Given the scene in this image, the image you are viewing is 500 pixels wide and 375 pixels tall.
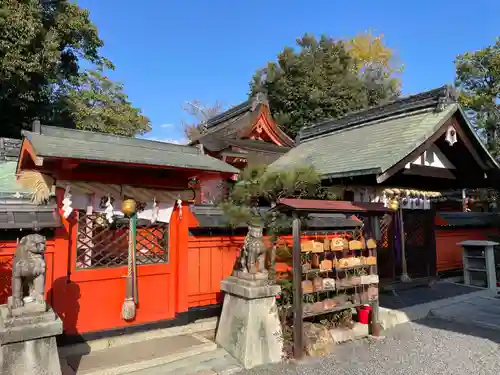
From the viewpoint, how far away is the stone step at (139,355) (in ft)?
18.6

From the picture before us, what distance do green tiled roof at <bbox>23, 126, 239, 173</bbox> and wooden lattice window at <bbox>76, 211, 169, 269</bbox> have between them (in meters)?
1.27

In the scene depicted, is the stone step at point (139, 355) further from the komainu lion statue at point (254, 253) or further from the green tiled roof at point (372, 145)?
the green tiled roof at point (372, 145)

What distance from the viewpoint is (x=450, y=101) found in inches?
358

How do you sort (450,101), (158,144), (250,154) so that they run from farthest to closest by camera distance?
(250,154)
(450,101)
(158,144)

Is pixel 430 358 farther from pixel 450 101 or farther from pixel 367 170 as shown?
pixel 450 101

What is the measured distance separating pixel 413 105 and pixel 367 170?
385cm

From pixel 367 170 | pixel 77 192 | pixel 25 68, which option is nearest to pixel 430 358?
pixel 367 170

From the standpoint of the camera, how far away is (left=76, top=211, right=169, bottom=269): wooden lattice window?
669 centimetres

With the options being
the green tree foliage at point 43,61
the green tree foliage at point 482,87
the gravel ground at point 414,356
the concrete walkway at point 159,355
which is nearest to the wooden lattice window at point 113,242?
the concrete walkway at point 159,355

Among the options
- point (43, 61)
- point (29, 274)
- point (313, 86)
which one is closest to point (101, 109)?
point (43, 61)

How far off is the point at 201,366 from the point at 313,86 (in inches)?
891

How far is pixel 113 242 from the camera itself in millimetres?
7000

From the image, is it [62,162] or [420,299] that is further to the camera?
[420,299]

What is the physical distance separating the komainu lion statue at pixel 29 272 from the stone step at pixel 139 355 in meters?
1.47
